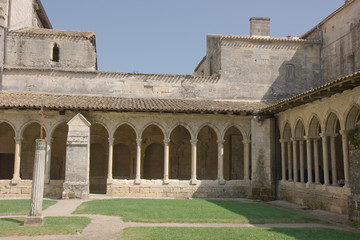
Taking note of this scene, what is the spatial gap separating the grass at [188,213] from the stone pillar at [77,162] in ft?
7.55

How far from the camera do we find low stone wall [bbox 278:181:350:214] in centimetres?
1300

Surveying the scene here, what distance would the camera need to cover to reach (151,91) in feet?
73.1

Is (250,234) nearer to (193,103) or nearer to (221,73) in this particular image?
(193,103)

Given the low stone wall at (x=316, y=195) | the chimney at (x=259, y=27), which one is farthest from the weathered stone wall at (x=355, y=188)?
the chimney at (x=259, y=27)

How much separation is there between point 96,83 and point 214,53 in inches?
293

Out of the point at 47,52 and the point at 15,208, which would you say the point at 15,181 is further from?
the point at 47,52

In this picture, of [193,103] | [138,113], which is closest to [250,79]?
[193,103]

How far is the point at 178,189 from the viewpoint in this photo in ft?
61.8

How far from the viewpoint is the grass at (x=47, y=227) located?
9375 mm

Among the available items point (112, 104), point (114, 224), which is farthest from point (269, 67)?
point (114, 224)

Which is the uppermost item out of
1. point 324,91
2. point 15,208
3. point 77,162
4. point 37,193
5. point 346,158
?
point 324,91

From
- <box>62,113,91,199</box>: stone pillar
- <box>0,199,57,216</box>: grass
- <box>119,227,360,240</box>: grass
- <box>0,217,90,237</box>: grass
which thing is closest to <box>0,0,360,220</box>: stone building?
<box>62,113,91,199</box>: stone pillar

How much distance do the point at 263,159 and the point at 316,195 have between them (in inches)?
175

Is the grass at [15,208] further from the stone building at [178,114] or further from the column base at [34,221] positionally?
the stone building at [178,114]
